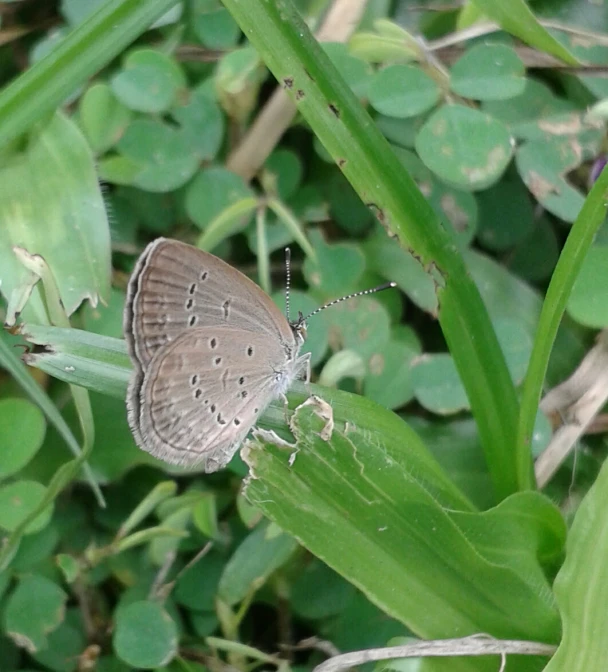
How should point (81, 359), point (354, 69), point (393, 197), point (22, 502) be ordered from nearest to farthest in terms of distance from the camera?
point (81, 359)
point (393, 197)
point (22, 502)
point (354, 69)

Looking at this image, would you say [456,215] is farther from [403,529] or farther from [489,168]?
[403,529]

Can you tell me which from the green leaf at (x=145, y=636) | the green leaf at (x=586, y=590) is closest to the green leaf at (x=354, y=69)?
the green leaf at (x=586, y=590)

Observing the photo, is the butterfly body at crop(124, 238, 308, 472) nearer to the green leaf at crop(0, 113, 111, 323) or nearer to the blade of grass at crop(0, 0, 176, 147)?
the green leaf at crop(0, 113, 111, 323)

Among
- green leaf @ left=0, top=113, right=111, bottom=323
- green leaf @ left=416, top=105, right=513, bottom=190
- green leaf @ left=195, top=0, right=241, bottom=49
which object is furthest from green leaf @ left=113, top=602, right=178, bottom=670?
green leaf @ left=195, top=0, right=241, bottom=49

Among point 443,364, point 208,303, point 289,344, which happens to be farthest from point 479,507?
point 208,303

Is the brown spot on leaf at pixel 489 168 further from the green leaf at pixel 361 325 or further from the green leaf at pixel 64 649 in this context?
the green leaf at pixel 64 649

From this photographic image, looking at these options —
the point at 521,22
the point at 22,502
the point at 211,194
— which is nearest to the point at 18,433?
the point at 22,502
